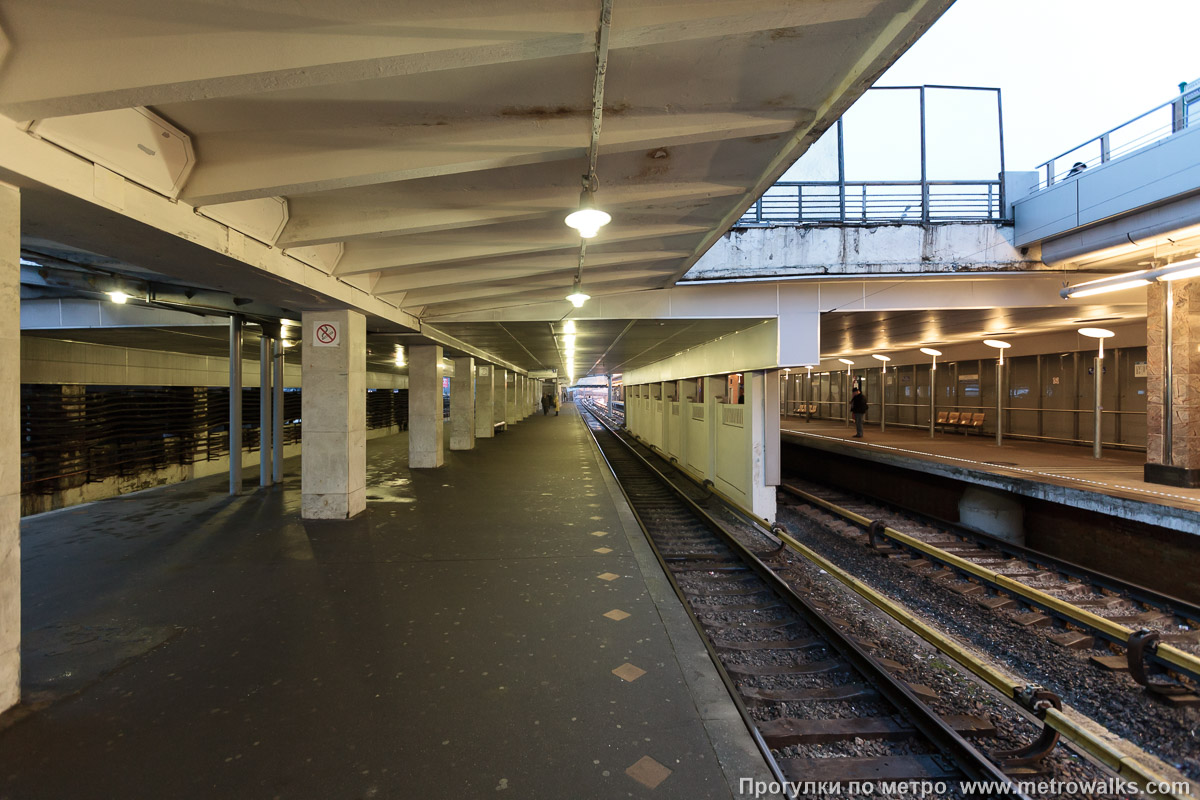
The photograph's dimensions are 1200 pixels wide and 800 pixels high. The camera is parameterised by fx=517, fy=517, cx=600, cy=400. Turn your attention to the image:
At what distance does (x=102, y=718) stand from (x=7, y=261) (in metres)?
2.81

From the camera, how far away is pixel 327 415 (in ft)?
26.1

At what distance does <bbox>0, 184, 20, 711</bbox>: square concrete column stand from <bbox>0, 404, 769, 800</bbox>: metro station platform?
392 mm

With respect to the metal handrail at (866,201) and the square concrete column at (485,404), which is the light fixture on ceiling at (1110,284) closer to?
the metal handrail at (866,201)

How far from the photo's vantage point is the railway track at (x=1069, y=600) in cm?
497

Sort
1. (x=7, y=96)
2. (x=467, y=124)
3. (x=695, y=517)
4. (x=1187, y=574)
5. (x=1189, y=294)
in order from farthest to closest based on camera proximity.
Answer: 1. (x=695, y=517)
2. (x=1189, y=294)
3. (x=1187, y=574)
4. (x=467, y=124)
5. (x=7, y=96)

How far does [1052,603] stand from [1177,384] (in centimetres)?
460

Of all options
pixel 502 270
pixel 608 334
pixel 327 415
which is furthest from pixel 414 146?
pixel 608 334

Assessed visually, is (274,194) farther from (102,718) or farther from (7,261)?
(102,718)

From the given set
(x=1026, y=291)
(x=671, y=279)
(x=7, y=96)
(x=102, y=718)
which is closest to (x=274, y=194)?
(x=7, y=96)

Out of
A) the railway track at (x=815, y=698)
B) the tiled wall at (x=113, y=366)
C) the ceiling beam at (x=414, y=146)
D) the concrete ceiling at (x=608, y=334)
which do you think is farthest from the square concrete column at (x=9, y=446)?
the tiled wall at (x=113, y=366)

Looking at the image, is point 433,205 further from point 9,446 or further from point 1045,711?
point 1045,711

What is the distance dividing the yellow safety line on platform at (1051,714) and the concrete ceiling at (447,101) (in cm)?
482

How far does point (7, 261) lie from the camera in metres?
3.12

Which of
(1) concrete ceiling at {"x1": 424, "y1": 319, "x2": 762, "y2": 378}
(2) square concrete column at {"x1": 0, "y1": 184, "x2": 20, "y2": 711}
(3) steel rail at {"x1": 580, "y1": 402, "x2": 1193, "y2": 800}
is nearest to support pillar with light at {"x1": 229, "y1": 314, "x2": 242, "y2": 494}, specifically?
(1) concrete ceiling at {"x1": 424, "y1": 319, "x2": 762, "y2": 378}
